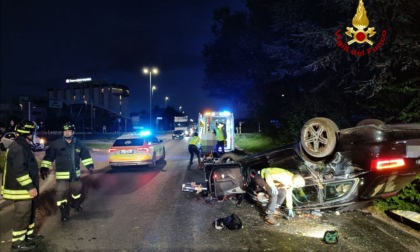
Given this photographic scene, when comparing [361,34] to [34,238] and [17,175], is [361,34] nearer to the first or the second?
[17,175]

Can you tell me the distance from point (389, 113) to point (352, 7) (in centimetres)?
437

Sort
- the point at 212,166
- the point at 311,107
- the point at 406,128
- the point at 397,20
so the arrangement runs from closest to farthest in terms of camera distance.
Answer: the point at 406,128, the point at 212,166, the point at 397,20, the point at 311,107

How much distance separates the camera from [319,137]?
18.2 feet

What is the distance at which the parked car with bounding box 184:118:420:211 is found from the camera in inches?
187

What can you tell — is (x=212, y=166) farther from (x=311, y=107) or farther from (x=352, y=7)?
(x=311, y=107)

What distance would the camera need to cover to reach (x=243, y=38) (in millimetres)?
28750

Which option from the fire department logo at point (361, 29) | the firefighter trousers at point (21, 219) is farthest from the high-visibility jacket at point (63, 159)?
the fire department logo at point (361, 29)

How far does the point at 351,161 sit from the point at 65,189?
5208mm

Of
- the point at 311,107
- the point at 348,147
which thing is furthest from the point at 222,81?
the point at 348,147

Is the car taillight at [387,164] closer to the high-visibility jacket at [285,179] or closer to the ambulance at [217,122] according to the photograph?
the high-visibility jacket at [285,179]

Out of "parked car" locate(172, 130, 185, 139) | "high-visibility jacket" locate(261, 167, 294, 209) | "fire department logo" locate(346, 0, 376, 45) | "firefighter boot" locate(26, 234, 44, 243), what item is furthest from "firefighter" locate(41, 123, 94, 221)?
"parked car" locate(172, 130, 185, 139)

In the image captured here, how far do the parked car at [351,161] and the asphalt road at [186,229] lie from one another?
1.72 feet

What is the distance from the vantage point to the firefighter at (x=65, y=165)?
645 cm

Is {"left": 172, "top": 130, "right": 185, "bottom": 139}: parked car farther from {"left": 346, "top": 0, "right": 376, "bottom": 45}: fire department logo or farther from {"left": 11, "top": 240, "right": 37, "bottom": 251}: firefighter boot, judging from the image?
{"left": 11, "top": 240, "right": 37, "bottom": 251}: firefighter boot
